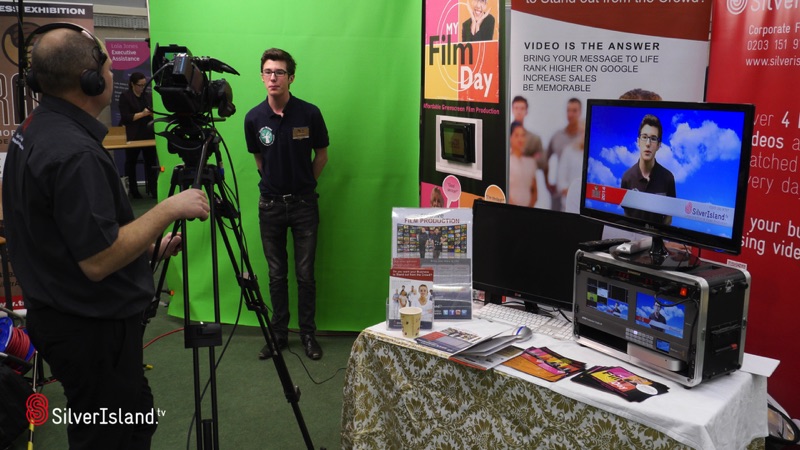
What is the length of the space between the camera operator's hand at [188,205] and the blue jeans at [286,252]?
6.79ft

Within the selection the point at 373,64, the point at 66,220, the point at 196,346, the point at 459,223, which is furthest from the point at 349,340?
the point at 66,220

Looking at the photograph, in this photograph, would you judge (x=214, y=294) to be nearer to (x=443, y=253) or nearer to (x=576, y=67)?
(x=443, y=253)

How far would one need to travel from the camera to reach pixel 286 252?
164 inches

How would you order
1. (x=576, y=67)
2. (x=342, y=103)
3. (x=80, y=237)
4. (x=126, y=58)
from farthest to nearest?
1. (x=126, y=58)
2. (x=342, y=103)
3. (x=576, y=67)
4. (x=80, y=237)

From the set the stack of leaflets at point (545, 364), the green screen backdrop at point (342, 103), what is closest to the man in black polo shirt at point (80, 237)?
the stack of leaflets at point (545, 364)

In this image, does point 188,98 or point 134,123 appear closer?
point 188,98

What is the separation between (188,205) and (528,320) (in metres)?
1.28

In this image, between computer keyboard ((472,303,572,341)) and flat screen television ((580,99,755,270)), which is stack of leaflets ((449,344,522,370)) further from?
flat screen television ((580,99,755,270))

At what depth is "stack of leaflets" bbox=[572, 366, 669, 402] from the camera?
187 centimetres

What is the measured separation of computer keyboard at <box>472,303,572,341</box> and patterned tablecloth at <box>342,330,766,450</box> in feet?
1.15

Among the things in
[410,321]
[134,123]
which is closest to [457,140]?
[410,321]

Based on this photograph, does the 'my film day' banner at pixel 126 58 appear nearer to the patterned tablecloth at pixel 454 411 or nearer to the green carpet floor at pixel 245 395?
the green carpet floor at pixel 245 395

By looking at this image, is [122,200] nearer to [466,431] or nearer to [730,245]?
[466,431]

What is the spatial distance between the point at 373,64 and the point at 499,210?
5.99 feet
